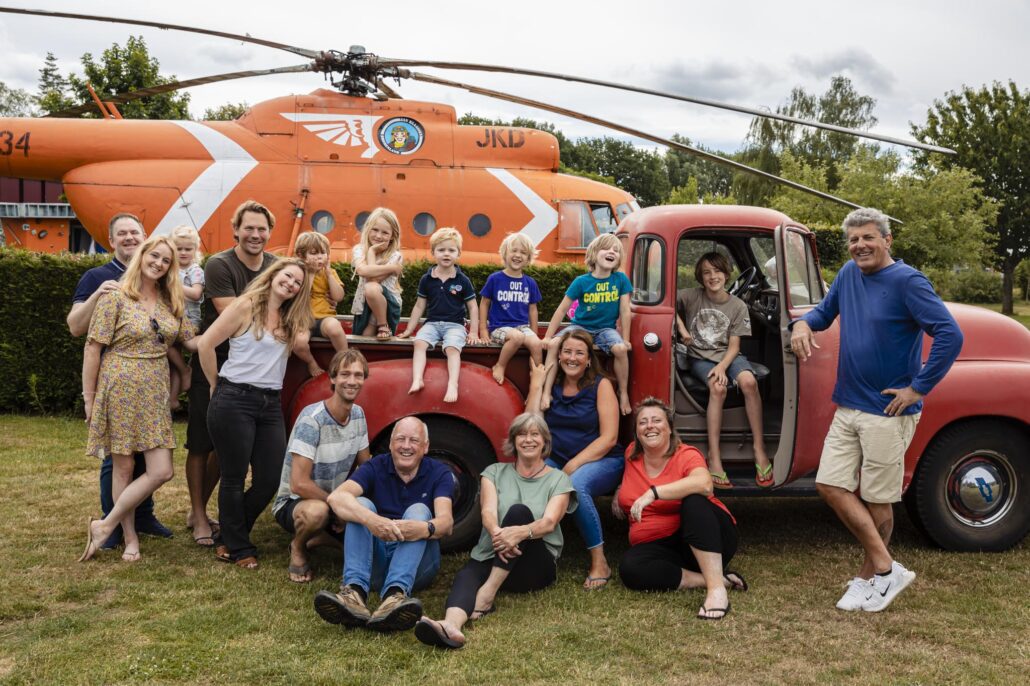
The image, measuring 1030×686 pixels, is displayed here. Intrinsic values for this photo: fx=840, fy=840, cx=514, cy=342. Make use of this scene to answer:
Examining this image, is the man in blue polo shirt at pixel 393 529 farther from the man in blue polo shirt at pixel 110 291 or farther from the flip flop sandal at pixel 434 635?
the man in blue polo shirt at pixel 110 291

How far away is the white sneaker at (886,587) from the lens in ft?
13.9

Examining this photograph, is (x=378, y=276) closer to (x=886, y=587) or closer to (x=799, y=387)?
(x=799, y=387)

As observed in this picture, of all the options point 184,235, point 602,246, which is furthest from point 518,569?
point 184,235

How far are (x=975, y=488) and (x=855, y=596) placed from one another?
1.34 meters

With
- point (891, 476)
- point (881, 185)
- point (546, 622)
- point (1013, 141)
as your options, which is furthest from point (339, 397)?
point (1013, 141)

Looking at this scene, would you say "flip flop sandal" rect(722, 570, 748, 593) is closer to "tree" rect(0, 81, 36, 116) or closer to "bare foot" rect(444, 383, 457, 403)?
"bare foot" rect(444, 383, 457, 403)

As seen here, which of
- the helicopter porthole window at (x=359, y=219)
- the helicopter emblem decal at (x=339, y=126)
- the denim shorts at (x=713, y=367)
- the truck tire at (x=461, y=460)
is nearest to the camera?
the truck tire at (x=461, y=460)

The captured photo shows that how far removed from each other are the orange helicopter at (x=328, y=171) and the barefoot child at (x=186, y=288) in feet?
17.2

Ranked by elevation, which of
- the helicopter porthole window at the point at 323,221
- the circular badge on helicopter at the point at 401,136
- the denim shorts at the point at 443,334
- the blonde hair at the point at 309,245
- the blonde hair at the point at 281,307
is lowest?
the denim shorts at the point at 443,334

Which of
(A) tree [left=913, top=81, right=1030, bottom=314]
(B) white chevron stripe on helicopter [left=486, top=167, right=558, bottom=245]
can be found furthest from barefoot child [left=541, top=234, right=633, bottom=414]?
(A) tree [left=913, top=81, right=1030, bottom=314]

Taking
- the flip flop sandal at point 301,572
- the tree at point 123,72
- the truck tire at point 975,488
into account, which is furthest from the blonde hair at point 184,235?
the tree at point 123,72

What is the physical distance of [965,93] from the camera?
35281mm

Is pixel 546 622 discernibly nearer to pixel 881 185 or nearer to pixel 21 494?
pixel 21 494

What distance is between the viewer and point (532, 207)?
11.7 m
